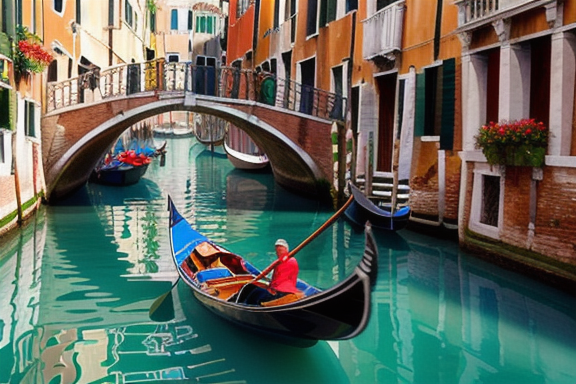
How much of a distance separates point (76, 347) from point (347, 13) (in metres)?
7.57

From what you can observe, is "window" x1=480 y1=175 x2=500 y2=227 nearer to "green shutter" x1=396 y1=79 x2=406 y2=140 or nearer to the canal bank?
the canal bank

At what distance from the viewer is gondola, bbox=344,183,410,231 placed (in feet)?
26.0

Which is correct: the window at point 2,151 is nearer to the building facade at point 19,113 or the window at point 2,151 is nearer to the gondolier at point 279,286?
the building facade at point 19,113

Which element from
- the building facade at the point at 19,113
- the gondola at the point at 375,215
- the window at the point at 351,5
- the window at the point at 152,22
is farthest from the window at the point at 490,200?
the window at the point at 152,22

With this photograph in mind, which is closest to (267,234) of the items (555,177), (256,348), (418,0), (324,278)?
(324,278)

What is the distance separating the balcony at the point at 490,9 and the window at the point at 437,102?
64 cm

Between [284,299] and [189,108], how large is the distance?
23.6 feet

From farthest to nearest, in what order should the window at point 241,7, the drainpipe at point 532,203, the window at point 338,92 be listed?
1. the window at point 241,7
2. the window at point 338,92
3. the drainpipe at point 532,203

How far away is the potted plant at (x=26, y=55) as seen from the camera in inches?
311

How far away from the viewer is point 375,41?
9172mm

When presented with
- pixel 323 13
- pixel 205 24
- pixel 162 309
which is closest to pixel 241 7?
pixel 323 13

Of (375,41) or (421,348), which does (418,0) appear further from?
(421,348)

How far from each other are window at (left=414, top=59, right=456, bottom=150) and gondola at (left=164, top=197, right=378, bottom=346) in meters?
3.12

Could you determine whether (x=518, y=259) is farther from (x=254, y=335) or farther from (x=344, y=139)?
(x=344, y=139)
